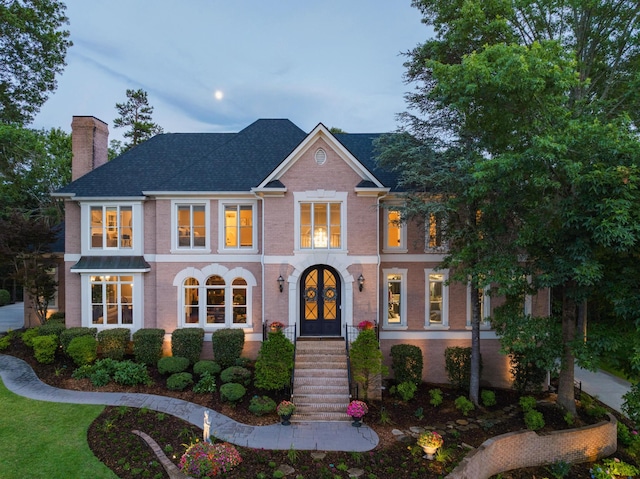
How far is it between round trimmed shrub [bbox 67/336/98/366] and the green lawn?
2.04 m

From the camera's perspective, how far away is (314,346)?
13117 mm

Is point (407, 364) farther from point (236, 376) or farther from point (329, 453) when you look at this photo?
point (236, 376)

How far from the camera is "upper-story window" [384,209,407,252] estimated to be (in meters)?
14.6

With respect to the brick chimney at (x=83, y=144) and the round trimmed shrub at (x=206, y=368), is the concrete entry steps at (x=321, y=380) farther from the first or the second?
the brick chimney at (x=83, y=144)

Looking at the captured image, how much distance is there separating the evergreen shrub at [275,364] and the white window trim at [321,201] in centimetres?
366

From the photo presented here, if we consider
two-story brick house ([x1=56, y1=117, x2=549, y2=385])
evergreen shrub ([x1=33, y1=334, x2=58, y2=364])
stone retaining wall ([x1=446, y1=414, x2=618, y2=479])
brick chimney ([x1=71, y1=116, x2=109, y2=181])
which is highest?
brick chimney ([x1=71, y1=116, x2=109, y2=181])

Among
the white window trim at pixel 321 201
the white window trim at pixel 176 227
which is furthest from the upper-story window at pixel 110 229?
the white window trim at pixel 321 201

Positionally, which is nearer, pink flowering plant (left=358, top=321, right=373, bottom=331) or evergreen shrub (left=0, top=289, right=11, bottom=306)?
pink flowering plant (left=358, top=321, right=373, bottom=331)

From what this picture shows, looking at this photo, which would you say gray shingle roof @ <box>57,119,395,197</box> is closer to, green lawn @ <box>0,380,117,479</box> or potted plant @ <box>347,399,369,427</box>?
green lawn @ <box>0,380,117,479</box>

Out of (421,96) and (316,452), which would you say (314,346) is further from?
(421,96)

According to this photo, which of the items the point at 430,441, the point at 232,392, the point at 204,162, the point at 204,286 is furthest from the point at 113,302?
the point at 430,441

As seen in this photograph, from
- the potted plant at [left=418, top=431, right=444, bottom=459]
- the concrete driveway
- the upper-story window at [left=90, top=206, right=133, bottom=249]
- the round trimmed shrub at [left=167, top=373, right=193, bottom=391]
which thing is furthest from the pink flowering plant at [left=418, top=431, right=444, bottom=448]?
the concrete driveway

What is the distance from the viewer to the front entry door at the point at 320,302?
1417 centimetres

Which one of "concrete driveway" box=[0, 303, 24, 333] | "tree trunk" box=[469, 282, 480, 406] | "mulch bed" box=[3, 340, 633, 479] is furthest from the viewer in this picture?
"concrete driveway" box=[0, 303, 24, 333]
